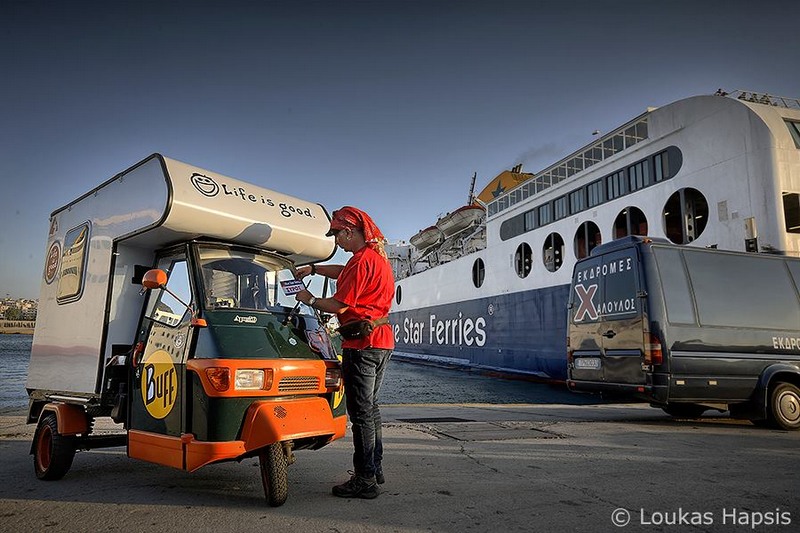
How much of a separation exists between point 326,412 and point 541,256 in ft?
55.7

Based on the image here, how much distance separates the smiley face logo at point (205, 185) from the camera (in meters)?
4.16

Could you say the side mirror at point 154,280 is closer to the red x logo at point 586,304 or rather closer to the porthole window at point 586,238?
the red x logo at point 586,304

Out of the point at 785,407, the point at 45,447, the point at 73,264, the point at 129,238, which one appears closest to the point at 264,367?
the point at 129,238

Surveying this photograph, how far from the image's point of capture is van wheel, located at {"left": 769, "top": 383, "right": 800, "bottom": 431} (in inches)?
291

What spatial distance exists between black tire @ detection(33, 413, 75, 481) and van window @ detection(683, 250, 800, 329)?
298 inches

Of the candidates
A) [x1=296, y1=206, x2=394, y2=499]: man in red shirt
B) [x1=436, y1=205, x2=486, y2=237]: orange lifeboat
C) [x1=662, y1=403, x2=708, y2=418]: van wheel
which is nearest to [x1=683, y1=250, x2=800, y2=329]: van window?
[x1=662, y1=403, x2=708, y2=418]: van wheel

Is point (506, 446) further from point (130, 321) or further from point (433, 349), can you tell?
point (433, 349)

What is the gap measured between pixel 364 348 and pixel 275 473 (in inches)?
38.6

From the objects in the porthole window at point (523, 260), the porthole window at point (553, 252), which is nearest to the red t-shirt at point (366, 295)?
the porthole window at point (553, 252)

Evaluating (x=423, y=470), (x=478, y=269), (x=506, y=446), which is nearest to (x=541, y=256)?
(x=478, y=269)

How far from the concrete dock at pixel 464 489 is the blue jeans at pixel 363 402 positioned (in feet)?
0.86

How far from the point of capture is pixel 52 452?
428 centimetres

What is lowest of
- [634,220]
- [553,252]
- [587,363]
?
[587,363]

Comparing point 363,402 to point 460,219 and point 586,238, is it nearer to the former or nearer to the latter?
point 586,238
